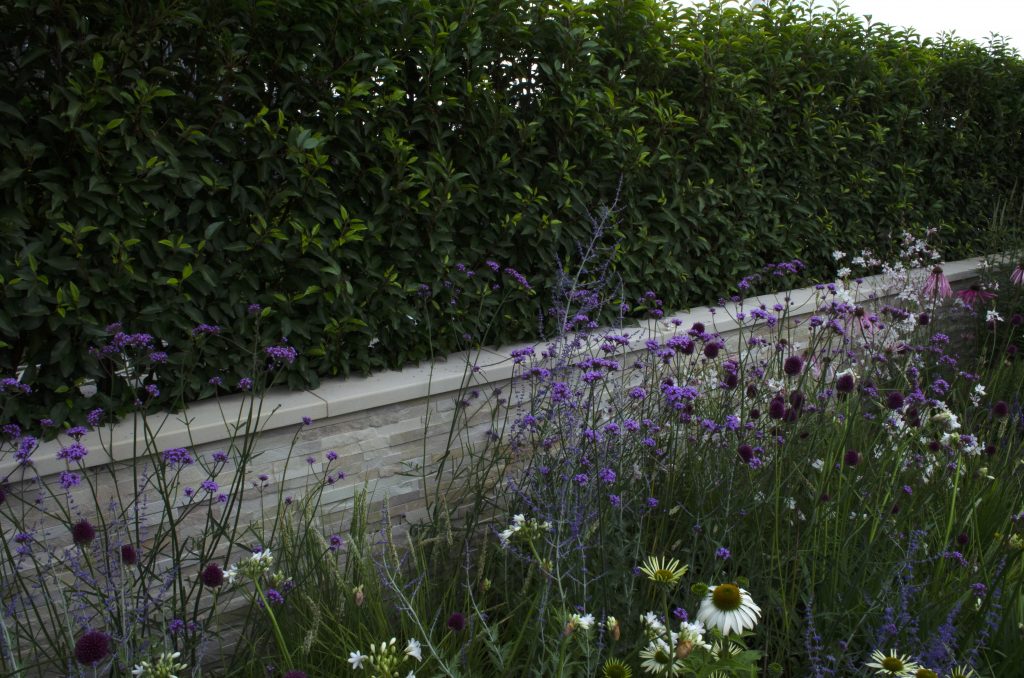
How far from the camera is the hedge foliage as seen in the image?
260 cm

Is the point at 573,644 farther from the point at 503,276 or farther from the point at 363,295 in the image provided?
the point at 503,276

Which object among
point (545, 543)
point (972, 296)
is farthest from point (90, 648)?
point (972, 296)

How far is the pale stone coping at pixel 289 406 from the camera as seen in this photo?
261 centimetres

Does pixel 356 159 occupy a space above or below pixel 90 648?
above

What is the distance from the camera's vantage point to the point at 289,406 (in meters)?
3.00

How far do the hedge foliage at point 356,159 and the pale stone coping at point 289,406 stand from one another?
10 cm

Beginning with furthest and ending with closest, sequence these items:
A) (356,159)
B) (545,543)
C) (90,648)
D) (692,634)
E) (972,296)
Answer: (972,296) → (356,159) → (545,543) → (692,634) → (90,648)

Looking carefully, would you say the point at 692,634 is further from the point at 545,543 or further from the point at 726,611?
the point at 545,543

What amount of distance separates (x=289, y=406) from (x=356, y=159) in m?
1.05

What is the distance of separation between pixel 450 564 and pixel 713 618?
1370 mm

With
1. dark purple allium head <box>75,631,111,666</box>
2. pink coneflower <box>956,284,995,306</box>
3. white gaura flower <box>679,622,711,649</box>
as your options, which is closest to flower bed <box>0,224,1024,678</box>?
white gaura flower <box>679,622,711,649</box>

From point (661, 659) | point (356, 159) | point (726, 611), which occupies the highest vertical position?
point (356, 159)

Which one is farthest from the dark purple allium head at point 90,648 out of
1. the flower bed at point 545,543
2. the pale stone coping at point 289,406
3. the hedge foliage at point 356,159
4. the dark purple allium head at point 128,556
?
the hedge foliage at point 356,159

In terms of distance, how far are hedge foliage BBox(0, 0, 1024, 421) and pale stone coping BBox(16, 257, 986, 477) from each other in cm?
10
